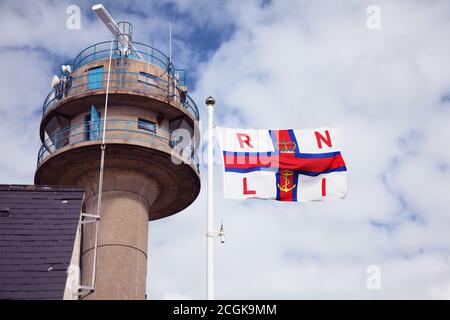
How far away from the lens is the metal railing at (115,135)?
30969 millimetres

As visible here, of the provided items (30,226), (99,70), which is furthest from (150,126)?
(30,226)

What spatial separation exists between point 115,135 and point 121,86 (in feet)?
8.00

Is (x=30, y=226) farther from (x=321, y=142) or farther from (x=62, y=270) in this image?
(x=321, y=142)

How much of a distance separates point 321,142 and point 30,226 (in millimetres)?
8949

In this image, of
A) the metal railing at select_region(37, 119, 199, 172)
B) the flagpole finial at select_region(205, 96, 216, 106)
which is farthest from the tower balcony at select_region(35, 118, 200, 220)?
the flagpole finial at select_region(205, 96, 216, 106)

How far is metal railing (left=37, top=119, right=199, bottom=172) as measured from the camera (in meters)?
31.0

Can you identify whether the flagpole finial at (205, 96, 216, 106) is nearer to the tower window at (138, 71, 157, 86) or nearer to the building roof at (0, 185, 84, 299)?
the building roof at (0, 185, 84, 299)

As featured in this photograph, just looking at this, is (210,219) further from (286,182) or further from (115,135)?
(115,135)

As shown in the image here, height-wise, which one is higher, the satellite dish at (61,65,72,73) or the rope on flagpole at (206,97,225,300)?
the satellite dish at (61,65,72,73)

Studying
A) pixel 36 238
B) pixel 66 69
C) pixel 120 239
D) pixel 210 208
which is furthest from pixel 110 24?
pixel 210 208

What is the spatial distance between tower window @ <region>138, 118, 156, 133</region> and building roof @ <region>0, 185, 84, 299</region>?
9.72 metres

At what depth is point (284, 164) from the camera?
62.4 ft

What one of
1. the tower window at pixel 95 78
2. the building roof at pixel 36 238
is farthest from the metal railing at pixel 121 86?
the building roof at pixel 36 238
